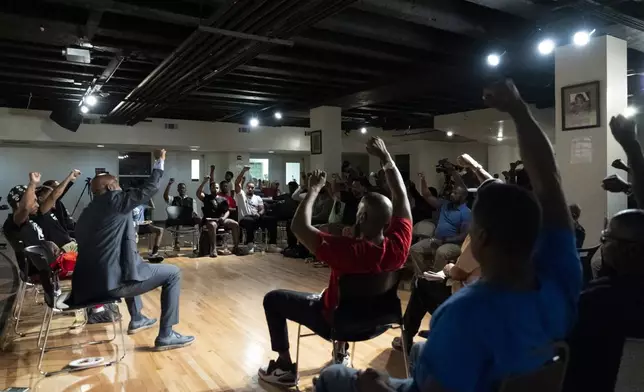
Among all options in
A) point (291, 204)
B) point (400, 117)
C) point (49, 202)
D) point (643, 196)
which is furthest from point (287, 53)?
point (400, 117)

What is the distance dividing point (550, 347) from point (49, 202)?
4472 mm

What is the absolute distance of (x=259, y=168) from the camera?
13961 millimetres

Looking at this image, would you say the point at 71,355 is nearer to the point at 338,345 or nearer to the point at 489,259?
the point at 338,345

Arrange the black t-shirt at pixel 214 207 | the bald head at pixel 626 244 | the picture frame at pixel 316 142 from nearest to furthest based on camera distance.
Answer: the bald head at pixel 626 244 < the black t-shirt at pixel 214 207 < the picture frame at pixel 316 142

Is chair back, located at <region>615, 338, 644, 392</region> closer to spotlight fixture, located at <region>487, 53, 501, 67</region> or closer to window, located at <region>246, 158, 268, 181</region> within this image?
spotlight fixture, located at <region>487, 53, 501, 67</region>

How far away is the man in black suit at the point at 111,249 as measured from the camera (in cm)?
316

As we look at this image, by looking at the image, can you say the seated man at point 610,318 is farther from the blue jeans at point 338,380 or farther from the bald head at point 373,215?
the bald head at point 373,215

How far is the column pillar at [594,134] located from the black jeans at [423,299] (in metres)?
2.26

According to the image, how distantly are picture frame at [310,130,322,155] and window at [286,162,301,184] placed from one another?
549 centimetres

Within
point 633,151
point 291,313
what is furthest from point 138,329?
point 633,151

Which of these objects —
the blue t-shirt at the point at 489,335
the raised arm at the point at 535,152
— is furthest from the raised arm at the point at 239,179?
the blue t-shirt at the point at 489,335

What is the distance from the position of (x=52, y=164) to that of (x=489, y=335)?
495 inches

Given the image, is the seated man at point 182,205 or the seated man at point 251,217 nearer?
the seated man at point 182,205

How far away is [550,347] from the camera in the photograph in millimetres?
1103
